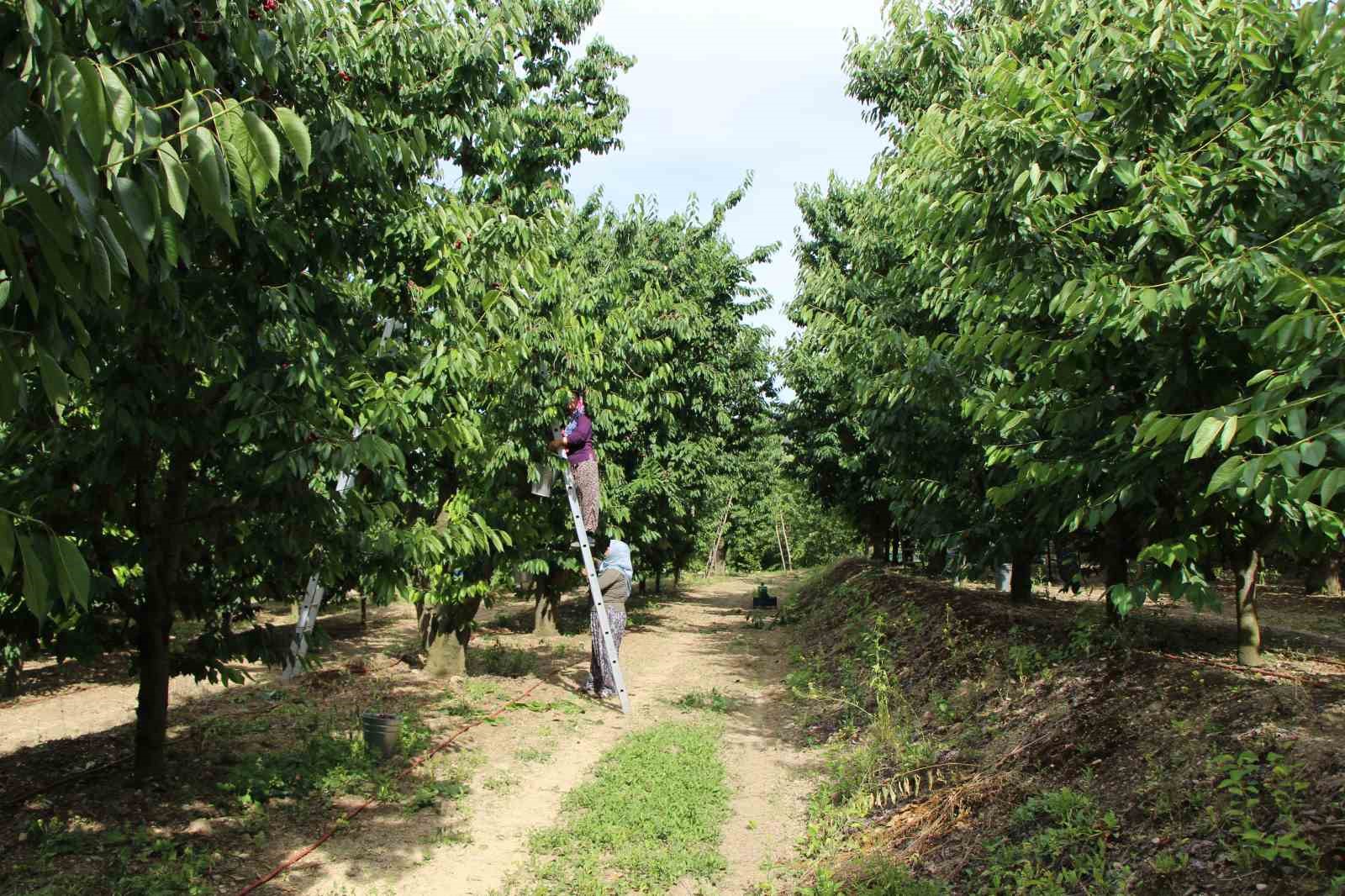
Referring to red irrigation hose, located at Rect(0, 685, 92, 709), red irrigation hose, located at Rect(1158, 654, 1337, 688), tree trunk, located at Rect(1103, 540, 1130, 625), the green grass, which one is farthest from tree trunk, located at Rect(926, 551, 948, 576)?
red irrigation hose, located at Rect(0, 685, 92, 709)

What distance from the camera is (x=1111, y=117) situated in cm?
450

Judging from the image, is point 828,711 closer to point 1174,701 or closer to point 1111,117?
point 1174,701

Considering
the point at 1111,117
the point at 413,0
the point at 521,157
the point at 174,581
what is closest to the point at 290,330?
the point at 174,581

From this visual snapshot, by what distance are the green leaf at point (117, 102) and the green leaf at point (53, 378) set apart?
0.49 meters

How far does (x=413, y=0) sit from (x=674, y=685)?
7.64 m

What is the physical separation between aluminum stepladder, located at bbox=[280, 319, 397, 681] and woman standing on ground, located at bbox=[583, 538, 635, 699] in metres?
2.83

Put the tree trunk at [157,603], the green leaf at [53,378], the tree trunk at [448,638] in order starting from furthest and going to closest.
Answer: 1. the tree trunk at [448,638]
2. the tree trunk at [157,603]
3. the green leaf at [53,378]

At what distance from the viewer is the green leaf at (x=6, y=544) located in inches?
56.9

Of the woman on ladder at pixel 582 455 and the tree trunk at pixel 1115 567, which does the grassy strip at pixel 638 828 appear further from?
the tree trunk at pixel 1115 567

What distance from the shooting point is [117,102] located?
1552 mm

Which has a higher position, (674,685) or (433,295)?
(433,295)

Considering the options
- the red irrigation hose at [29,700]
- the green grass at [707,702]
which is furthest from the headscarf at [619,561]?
the red irrigation hose at [29,700]

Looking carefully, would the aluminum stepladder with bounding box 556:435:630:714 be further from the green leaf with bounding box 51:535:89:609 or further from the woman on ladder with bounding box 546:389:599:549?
the green leaf with bounding box 51:535:89:609

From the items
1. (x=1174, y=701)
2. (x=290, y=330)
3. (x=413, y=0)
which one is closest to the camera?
(x=290, y=330)
